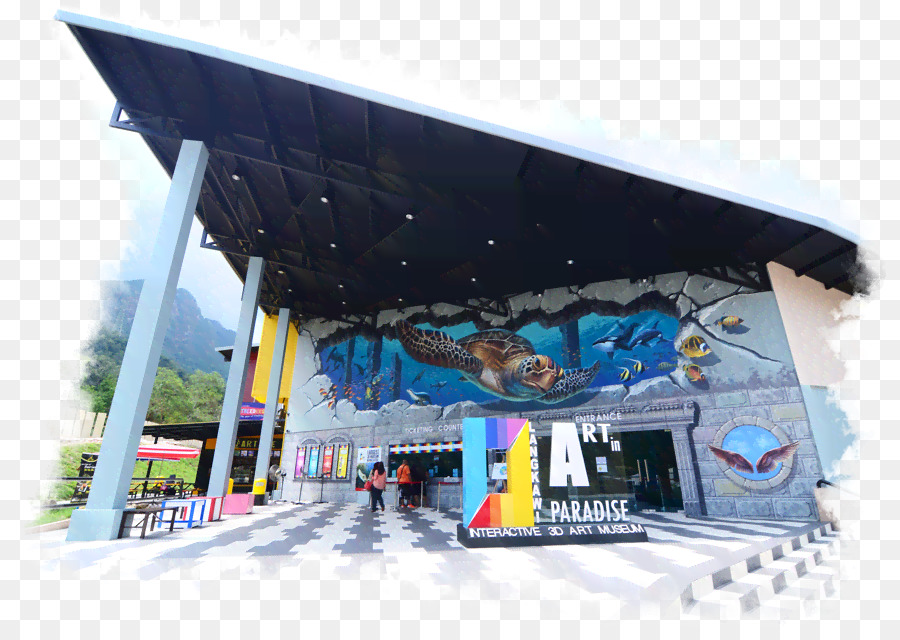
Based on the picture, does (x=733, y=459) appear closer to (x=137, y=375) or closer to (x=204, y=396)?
(x=137, y=375)

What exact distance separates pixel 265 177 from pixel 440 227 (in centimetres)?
479

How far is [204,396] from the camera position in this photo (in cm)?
4003

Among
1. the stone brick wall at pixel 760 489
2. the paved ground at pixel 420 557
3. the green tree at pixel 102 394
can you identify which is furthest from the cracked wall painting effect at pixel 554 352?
the green tree at pixel 102 394

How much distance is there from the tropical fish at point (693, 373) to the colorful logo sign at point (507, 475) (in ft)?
22.7

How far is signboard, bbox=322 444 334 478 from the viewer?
16.9 meters

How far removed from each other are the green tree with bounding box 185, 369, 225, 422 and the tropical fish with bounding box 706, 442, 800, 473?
40912mm

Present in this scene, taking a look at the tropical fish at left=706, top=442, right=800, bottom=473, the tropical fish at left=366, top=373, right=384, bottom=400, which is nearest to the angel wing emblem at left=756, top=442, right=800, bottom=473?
the tropical fish at left=706, top=442, right=800, bottom=473

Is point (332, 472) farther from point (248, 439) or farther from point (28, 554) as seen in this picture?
point (28, 554)

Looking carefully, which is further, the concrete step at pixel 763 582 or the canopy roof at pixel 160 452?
the canopy roof at pixel 160 452

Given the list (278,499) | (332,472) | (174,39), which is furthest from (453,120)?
(278,499)

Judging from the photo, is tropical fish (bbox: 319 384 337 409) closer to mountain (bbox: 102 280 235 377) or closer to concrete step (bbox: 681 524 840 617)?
concrete step (bbox: 681 524 840 617)

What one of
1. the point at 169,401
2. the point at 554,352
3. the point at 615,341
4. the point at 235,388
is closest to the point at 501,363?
the point at 554,352

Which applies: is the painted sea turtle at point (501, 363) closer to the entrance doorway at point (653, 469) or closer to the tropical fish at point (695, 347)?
the entrance doorway at point (653, 469)

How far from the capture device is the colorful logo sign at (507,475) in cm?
692
